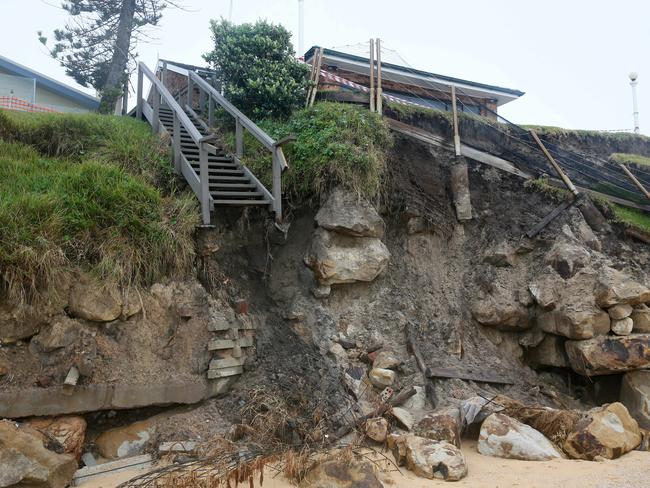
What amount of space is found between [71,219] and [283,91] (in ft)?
14.7

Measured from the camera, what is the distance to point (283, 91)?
28.8 ft

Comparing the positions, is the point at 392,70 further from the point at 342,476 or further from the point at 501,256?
the point at 342,476

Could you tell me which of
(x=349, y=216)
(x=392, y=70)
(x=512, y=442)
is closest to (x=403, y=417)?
(x=512, y=442)

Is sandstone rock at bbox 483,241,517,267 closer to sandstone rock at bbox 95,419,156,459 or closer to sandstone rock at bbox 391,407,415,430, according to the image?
sandstone rock at bbox 391,407,415,430

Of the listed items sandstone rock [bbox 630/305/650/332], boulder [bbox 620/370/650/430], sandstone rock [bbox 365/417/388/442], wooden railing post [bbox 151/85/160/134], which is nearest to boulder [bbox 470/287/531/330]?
sandstone rock [bbox 630/305/650/332]

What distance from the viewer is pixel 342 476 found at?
469cm

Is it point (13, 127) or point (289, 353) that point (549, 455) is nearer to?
point (289, 353)

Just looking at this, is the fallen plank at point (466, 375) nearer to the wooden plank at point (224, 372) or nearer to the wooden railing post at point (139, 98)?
the wooden plank at point (224, 372)

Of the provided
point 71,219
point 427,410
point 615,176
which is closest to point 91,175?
point 71,219

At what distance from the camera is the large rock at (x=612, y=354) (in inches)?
265

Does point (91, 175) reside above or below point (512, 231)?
above

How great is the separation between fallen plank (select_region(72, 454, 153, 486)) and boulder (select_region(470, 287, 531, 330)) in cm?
520

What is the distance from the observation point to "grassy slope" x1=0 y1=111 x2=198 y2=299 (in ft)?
17.3

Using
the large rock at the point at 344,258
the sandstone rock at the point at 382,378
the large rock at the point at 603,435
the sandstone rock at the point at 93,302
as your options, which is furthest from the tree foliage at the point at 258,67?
the large rock at the point at 603,435
